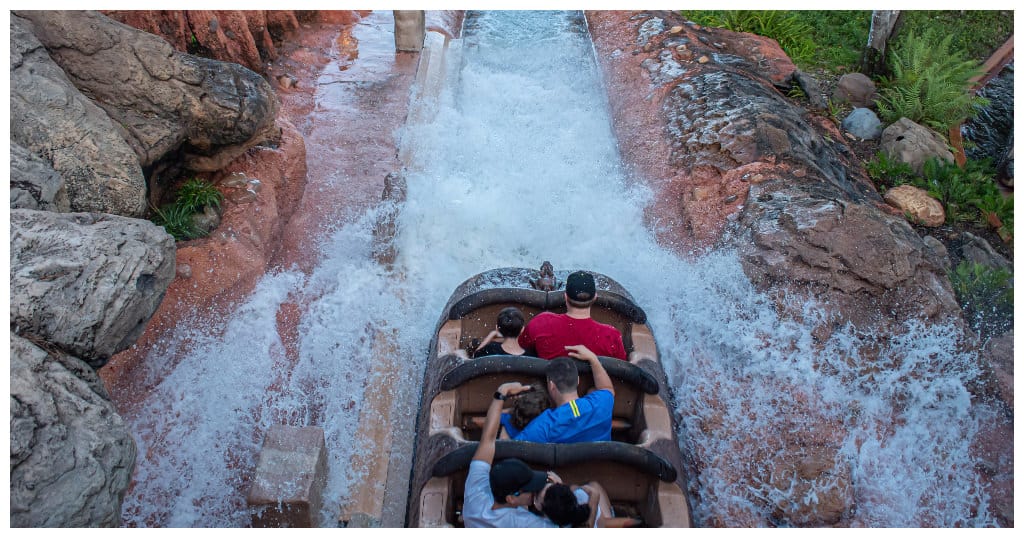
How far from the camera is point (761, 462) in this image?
4.46m

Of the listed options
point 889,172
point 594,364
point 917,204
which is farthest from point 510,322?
point 889,172

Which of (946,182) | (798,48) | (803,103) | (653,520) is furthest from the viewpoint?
(798,48)

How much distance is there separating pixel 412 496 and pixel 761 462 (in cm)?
234

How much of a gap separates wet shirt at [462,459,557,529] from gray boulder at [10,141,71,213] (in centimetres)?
324

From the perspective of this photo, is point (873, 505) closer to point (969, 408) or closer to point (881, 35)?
point (969, 408)

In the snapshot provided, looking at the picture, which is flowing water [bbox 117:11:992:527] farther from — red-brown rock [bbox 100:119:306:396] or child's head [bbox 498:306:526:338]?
child's head [bbox 498:306:526:338]

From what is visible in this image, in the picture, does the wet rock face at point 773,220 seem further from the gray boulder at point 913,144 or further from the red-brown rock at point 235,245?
the red-brown rock at point 235,245

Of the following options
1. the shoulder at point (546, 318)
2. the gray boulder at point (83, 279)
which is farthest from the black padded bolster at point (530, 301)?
the gray boulder at point (83, 279)

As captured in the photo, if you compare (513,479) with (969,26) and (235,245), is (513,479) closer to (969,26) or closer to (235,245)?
(235,245)

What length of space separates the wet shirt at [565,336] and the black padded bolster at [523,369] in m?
0.17

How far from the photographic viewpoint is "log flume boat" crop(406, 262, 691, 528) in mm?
3521

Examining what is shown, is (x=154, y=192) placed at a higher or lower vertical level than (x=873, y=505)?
higher

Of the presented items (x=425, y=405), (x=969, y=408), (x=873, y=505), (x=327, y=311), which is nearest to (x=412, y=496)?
(x=425, y=405)

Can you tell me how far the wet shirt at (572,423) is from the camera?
145 inches
